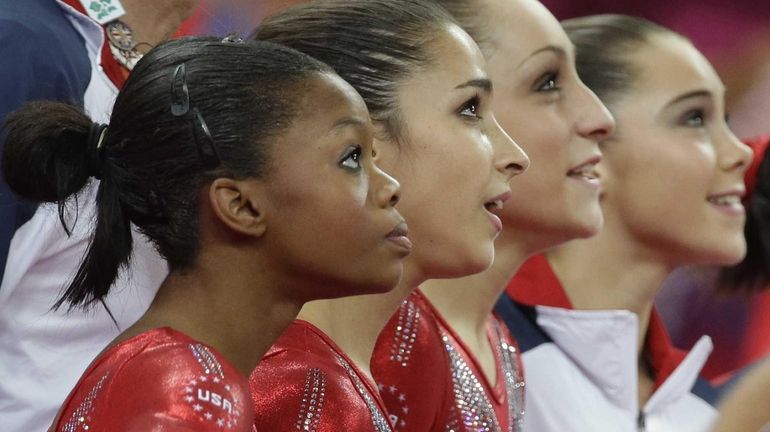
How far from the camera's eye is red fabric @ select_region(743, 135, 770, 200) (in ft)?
9.34

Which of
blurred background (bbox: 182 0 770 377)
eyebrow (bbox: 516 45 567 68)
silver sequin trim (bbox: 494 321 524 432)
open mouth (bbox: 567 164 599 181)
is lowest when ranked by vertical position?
blurred background (bbox: 182 0 770 377)

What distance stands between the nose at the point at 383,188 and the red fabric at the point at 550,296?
41.4 inches

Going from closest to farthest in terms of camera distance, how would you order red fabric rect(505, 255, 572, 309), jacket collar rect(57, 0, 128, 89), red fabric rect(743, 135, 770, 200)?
jacket collar rect(57, 0, 128, 89)
red fabric rect(505, 255, 572, 309)
red fabric rect(743, 135, 770, 200)

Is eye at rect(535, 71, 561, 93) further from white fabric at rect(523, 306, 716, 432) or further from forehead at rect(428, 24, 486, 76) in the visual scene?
white fabric at rect(523, 306, 716, 432)

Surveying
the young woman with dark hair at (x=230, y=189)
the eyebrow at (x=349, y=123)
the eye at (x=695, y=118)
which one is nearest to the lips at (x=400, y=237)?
the young woman with dark hair at (x=230, y=189)

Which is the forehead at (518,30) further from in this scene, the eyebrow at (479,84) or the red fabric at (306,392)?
the red fabric at (306,392)

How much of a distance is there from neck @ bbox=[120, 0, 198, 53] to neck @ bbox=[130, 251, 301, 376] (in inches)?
30.1

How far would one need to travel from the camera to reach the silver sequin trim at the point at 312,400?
1.56 metres

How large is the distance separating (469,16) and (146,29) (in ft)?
1.63

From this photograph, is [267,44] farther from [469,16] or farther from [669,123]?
[669,123]

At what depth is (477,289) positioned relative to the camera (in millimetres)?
2184

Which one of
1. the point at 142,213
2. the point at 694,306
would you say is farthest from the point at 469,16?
the point at 694,306

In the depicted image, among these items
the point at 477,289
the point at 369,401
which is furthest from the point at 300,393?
the point at 477,289

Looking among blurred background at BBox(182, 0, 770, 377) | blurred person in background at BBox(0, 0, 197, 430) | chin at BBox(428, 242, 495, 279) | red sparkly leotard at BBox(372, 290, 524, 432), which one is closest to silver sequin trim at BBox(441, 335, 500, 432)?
red sparkly leotard at BBox(372, 290, 524, 432)
